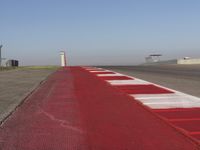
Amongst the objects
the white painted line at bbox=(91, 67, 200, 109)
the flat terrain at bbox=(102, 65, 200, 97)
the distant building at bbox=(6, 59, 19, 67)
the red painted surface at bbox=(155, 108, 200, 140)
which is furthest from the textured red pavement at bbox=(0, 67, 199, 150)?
the distant building at bbox=(6, 59, 19, 67)

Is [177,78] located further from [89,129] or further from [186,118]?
[89,129]

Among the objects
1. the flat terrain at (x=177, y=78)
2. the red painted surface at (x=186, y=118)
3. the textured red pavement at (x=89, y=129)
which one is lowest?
the flat terrain at (x=177, y=78)

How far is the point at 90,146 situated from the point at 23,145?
3.66ft

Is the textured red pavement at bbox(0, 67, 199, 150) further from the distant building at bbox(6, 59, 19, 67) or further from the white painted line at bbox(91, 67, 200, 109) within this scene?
the distant building at bbox(6, 59, 19, 67)

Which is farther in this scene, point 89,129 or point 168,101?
point 168,101

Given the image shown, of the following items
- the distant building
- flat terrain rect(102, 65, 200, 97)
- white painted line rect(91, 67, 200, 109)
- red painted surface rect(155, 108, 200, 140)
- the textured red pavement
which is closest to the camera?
the textured red pavement

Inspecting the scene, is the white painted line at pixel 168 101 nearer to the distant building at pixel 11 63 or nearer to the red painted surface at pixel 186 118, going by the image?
the red painted surface at pixel 186 118

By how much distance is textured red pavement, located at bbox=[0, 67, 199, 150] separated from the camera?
7180 millimetres

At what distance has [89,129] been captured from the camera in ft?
28.0

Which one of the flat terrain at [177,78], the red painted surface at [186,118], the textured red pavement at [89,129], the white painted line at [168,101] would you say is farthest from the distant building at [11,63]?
the red painted surface at [186,118]

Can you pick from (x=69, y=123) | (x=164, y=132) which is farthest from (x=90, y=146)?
(x=69, y=123)

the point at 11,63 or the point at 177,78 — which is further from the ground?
the point at 11,63

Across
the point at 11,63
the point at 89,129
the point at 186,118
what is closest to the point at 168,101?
the point at 186,118

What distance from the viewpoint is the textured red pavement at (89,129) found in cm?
718
